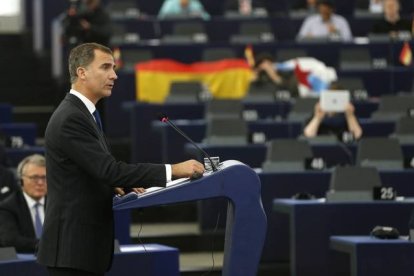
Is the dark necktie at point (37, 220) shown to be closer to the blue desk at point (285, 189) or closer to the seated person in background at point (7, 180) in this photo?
the seated person in background at point (7, 180)

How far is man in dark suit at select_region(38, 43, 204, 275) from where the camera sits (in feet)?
13.5

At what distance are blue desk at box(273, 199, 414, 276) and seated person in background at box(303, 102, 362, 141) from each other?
218cm

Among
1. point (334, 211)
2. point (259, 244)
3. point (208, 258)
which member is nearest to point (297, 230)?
point (334, 211)

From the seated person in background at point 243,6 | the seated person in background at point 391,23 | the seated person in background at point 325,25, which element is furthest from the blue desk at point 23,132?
the seated person in background at point 243,6

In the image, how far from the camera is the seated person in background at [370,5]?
14.9 metres

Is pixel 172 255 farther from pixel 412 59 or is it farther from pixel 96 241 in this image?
pixel 412 59

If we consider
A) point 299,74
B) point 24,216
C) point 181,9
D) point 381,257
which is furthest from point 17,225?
point 181,9

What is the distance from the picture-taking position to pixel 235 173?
406 cm

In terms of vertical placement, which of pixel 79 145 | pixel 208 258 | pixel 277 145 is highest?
pixel 79 145

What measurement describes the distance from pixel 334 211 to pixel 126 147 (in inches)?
151

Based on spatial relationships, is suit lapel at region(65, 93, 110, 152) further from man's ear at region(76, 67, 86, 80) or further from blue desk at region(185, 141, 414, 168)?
blue desk at region(185, 141, 414, 168)

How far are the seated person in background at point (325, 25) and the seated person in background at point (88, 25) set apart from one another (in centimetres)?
269

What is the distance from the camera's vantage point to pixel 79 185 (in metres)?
4.15

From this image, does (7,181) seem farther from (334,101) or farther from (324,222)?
(334,101)
